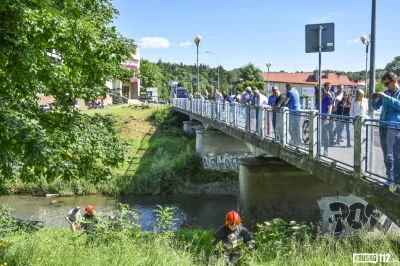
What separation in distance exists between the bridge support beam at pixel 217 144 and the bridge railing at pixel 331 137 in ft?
56.6

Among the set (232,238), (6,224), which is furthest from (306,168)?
(6,224)

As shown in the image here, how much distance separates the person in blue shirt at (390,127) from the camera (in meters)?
5.99

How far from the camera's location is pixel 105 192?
94.6 feet

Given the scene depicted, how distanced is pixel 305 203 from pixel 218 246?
1163 cm

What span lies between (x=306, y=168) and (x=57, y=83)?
5412mm

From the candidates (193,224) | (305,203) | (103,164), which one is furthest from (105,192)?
(103,164)

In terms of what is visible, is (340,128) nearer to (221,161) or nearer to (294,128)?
(294,128)

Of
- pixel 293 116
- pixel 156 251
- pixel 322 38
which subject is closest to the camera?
pixel 156 251

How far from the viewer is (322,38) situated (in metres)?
8.47

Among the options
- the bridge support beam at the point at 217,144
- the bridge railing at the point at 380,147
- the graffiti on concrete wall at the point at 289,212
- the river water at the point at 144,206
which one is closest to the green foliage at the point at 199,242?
the bridge railing at the point at 380,147

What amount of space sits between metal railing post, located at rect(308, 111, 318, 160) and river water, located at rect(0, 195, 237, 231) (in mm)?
11664

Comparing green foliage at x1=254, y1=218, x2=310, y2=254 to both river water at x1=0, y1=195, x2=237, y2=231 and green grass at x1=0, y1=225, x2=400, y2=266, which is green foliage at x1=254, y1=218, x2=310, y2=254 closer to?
green grass at x1=0, y1=225, x2=400, y2=266

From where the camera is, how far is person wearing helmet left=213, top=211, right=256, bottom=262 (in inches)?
230

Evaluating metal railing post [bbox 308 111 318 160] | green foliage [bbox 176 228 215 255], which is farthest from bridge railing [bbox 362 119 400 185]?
green foliage [bbox 176 228 215 255]
